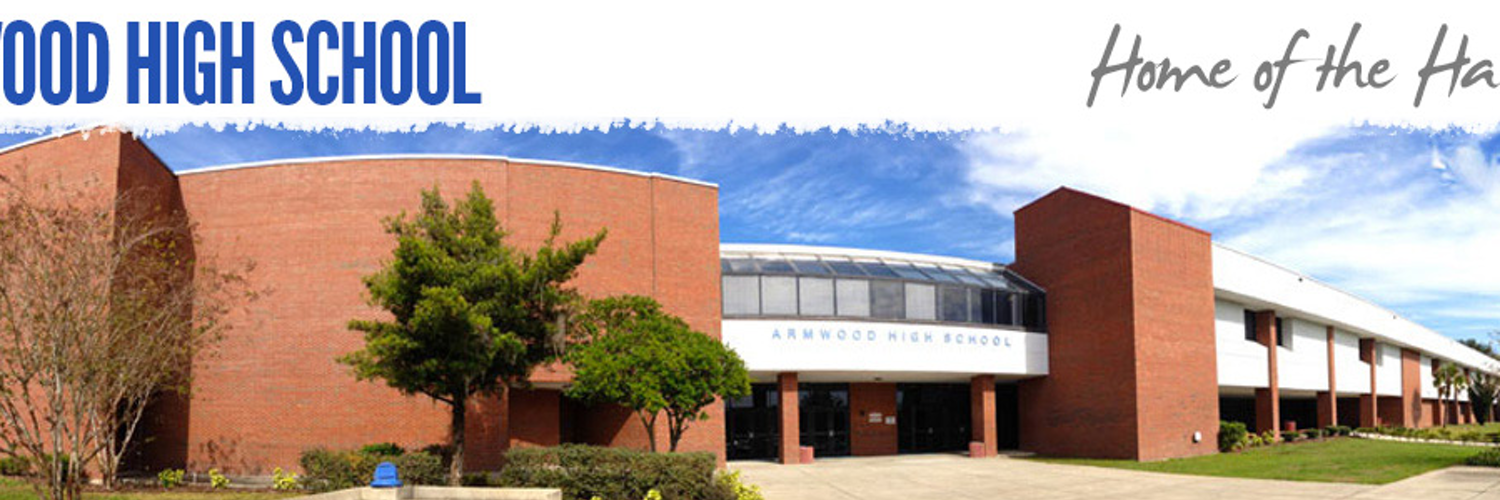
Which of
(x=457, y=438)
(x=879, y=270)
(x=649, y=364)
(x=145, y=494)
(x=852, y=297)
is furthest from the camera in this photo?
(x=879, y=270)

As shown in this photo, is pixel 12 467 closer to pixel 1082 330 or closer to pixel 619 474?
pixel 619 474

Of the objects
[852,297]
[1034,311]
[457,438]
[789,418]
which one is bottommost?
[789,418]

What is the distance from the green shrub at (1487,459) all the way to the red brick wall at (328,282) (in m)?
20.6

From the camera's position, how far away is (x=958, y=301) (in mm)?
33531

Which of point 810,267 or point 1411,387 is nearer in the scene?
point 810,267

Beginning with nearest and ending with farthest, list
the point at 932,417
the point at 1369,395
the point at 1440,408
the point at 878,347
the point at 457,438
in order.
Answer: the point at 457,438 → the point at 878,347 → the point at 932,417 → the point at 1369,395 → the point at 1440,408

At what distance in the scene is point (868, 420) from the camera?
35.5 meters

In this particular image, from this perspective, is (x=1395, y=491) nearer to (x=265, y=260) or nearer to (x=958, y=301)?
(x=958, y=301)

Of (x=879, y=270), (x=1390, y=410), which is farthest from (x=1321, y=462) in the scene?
(x=1390, y=410)

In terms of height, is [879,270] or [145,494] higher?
[879,270]

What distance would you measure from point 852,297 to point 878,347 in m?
1.75

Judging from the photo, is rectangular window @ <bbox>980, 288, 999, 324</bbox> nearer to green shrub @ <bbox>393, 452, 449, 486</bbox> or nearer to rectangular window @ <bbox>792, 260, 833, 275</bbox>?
rectangular window @ <bbox>792, 260, 833, 275</bbox>

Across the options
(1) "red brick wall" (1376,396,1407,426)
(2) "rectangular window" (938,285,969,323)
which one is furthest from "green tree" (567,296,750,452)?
(1) "red brick wall" (1376,396,1407,426)

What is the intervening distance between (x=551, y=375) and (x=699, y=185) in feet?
22.9
